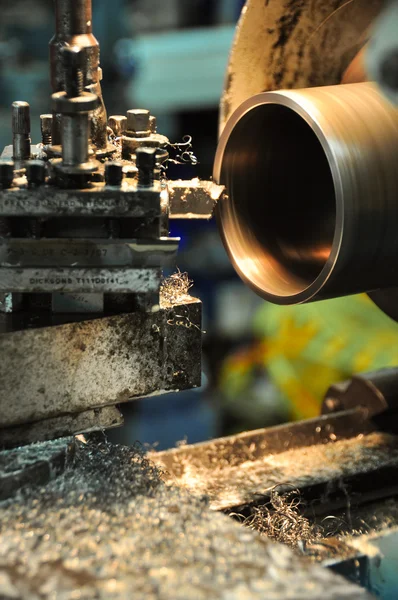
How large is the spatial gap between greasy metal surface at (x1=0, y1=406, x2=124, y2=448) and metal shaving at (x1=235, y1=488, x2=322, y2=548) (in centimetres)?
30

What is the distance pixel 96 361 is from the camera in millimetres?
1266

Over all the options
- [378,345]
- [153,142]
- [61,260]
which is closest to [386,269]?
[153,142]

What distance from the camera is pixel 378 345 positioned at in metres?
2.83

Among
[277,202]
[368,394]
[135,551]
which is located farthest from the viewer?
[368,394]

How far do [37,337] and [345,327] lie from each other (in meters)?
1.82

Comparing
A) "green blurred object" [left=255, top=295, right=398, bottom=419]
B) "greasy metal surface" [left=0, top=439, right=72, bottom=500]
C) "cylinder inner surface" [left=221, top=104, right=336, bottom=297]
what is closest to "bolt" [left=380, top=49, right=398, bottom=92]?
"cylinder inner surface" [left=221, top=104, right=336, bottom=297]

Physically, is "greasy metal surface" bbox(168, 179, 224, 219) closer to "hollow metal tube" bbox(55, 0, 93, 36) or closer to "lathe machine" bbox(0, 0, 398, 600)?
"lathe machine" bbox(0, 0, 398, 600)

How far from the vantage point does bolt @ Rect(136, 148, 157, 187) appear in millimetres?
1177

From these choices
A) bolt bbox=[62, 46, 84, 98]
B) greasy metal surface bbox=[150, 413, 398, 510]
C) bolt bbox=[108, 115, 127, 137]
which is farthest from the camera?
greasy metal surface bbox=[150, 413, 398, 510]

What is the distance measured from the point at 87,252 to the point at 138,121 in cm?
26

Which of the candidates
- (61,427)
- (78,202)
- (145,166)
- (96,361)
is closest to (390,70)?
(145,166)

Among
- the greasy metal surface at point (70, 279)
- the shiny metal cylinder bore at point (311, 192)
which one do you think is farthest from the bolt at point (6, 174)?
A: the shiny metal cylinder bore at point (311, 192)

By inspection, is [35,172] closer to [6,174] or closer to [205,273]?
[6,174]

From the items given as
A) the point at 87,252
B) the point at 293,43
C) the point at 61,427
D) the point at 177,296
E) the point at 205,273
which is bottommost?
the point at 205,273
